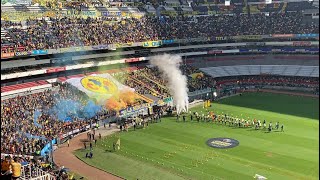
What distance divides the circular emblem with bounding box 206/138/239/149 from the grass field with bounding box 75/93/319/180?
0.54 metres

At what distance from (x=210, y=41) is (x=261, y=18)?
1226 cm

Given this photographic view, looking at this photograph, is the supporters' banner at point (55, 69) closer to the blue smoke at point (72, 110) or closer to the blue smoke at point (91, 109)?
the blue smoke at point (72, 110)

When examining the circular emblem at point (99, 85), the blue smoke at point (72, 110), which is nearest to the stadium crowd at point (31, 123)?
the blue smoke at point (72, 110)

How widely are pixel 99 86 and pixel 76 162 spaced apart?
57.3 feet

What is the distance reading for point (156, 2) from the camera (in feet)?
237

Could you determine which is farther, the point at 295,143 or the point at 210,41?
the point at 210,41

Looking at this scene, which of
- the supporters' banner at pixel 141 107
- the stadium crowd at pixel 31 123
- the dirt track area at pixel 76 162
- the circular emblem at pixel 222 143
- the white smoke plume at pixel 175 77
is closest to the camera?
the dirt track area at pixel 76 162

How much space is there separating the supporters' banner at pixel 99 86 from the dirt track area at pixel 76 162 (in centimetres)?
748

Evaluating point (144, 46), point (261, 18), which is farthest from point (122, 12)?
point (261, 18)

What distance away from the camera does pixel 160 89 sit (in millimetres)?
52188

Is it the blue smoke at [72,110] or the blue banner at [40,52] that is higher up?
the blue banner at [40,52]

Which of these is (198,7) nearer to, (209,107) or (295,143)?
(209,107)

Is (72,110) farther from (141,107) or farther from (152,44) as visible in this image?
(152,44)

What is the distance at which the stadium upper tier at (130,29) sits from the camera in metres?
46.9
